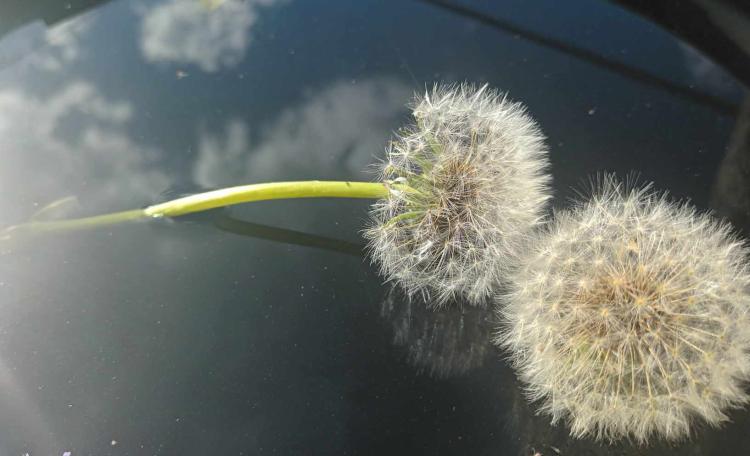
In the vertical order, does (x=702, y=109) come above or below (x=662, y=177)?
above

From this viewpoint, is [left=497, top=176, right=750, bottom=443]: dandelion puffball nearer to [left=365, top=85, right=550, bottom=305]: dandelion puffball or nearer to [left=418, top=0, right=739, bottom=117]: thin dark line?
[left=365, top=85, right=550, bottom=305]: dandelion puffball

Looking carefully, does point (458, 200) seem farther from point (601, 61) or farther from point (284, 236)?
point (601, 61)

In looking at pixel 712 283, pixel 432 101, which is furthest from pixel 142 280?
pixel 712 283

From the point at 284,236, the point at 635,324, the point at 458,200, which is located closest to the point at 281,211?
the point at 284,236

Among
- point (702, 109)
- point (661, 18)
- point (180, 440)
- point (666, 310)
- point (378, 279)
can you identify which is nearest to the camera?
point (666, 310)

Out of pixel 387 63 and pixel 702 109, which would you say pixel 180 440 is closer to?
pixel 387 63

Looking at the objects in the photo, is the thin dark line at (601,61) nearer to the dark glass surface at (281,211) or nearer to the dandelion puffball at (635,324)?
the dark glass surface at (281,211)
